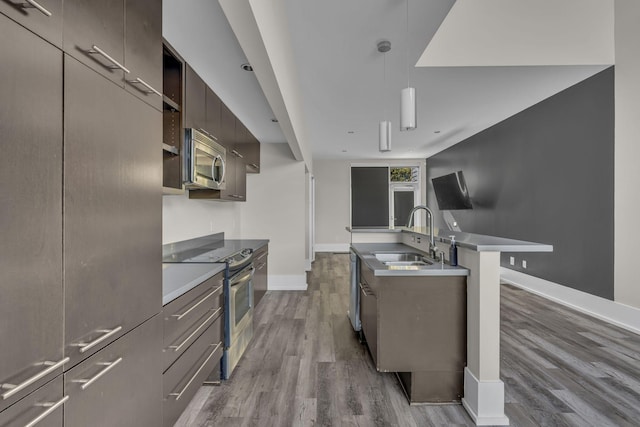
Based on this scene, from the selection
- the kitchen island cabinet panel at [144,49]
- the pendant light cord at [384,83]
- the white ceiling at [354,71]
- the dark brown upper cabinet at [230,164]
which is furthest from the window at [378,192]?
the kitchen island cabinet panel at [144,49]

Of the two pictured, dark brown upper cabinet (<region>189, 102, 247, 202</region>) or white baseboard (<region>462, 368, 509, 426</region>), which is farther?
dark brown upper cabinet (<region>189, 102, 247, 202</region>)

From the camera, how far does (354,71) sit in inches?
131

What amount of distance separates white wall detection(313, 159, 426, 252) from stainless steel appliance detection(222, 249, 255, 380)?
240 inches

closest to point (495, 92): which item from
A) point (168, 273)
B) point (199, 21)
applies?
point (199, 21)

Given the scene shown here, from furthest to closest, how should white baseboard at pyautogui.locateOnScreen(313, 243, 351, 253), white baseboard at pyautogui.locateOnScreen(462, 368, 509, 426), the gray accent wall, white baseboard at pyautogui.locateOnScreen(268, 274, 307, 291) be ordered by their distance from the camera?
white baseboard at pyautogui.locateOnScreen(313, 243, 351, 253) → white baseboard at pyautogui.locateOnScreen(268, 274, 307, 291) → the gray accent wall → white baseboard at pyautogui.locateOnScreen(462, 368, 509, 426)

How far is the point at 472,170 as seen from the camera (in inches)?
246

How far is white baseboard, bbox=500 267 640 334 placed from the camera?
122 inches

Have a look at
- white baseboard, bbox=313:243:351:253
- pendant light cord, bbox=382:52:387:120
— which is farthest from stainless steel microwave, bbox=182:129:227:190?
white baseboard, bbox=313:243:351:253

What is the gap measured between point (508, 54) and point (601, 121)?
1.39m

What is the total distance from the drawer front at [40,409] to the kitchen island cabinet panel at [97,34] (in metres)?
0.86

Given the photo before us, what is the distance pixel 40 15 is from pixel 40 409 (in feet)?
3.10

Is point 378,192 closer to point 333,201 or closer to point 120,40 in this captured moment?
point 333,201

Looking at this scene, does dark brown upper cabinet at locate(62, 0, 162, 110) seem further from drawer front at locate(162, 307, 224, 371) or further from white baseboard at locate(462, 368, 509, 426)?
white baseboard at locate(462, 368, 509, 426)

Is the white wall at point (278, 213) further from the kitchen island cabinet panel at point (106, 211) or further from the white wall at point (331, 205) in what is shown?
the white wall at point (331, 205)
